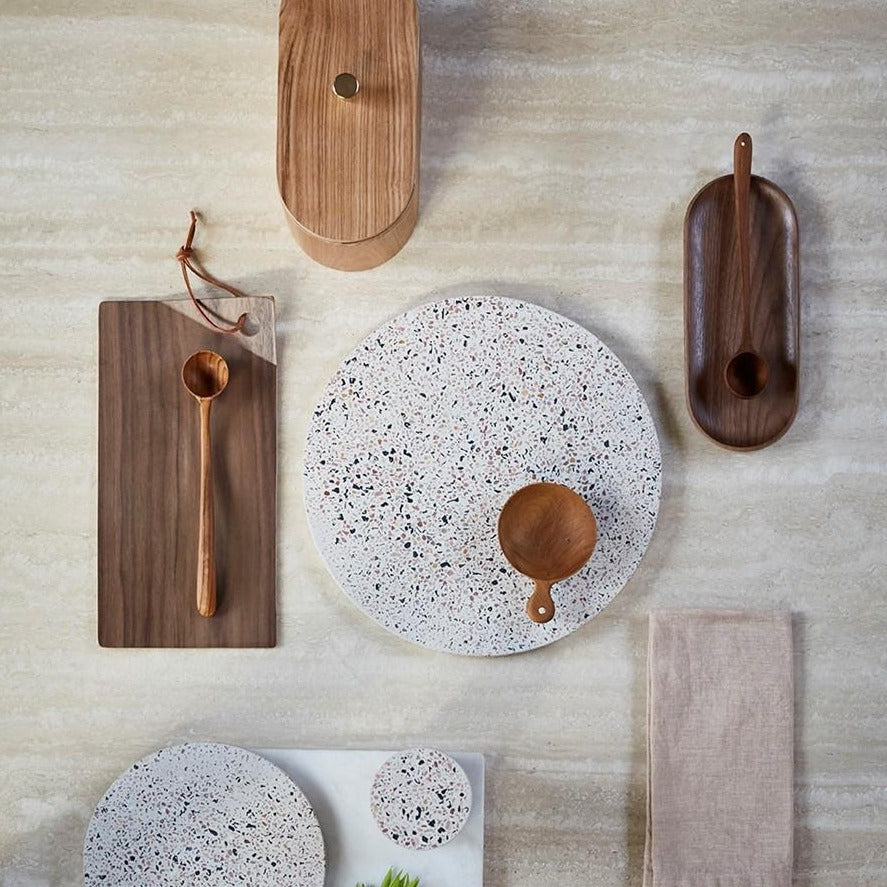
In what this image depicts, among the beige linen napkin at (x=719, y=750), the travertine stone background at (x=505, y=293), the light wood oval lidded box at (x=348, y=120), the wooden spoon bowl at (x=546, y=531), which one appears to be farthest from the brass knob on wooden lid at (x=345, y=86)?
the beige linen napkin at (x=719, y=750)

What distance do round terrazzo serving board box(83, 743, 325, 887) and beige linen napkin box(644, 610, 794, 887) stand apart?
17.4 inches

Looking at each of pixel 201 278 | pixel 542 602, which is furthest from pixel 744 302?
pixel 201 278

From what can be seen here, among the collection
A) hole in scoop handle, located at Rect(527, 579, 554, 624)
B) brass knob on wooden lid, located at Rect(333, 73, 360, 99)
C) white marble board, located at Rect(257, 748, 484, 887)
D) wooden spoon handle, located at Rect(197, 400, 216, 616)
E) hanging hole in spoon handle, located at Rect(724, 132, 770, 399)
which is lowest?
white marble board, located at Rect(257, 748, 484, 887)

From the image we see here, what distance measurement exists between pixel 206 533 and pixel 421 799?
418mm

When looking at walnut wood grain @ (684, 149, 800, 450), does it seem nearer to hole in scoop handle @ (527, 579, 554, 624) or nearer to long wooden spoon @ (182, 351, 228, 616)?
hole in scoop handle @ (527, 579, 554, 624)

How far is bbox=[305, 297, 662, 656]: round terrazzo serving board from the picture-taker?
119 cm

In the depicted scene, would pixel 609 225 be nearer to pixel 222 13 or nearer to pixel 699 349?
pixel 699 349

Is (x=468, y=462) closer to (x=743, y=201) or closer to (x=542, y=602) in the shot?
(x=542, y=602)

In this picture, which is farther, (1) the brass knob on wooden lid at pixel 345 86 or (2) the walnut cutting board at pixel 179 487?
(2) the walnut cutting board at pixel 179 487

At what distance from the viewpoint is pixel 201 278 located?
122cm

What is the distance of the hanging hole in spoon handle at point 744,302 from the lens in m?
1.16

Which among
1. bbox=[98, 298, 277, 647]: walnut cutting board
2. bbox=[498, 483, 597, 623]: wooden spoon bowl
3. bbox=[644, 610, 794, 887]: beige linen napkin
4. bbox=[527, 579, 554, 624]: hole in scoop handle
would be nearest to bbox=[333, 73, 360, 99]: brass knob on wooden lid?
bbox=[98, 298, 277, 647]: walnut cutting board

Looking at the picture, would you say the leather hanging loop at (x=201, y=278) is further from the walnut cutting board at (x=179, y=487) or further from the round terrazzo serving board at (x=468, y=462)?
the round terrazzo serving board at (x=468, y=462)

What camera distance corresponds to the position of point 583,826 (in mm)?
1210
